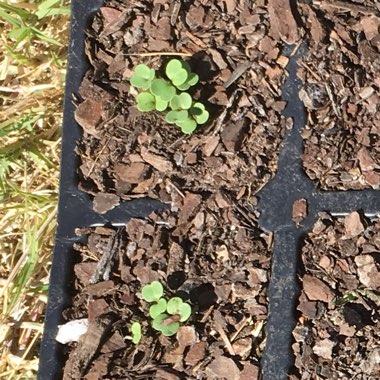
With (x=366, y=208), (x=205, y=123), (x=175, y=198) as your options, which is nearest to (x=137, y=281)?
(x=175, y=198)

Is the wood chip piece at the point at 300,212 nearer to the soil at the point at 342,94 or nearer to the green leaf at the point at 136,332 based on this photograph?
the soil at the point at 342,94

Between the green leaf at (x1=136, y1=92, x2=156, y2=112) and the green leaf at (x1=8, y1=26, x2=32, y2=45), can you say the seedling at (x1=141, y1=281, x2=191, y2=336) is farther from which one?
the green leaf at (x1=8, y1=26, x2=32, y2=45)

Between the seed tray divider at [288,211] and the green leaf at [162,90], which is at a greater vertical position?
the green leaf at [162,90]

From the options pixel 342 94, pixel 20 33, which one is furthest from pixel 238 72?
pixel 20 33

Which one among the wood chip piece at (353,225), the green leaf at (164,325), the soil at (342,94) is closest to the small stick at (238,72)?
the soil at (342,94)

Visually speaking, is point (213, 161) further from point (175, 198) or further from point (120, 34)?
point (120, 34)

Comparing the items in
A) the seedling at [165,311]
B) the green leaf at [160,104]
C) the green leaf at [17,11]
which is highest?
the green leaf at [160,104]
